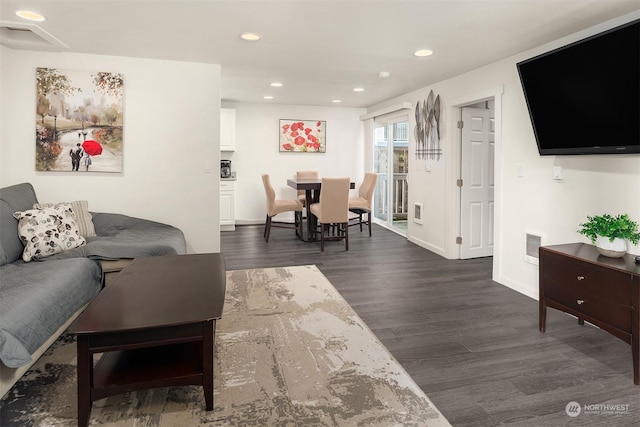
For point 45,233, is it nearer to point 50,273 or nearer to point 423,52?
point 50,273

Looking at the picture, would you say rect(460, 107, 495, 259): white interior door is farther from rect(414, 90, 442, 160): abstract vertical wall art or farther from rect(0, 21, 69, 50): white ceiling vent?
rect(0, 21, 69, 50): white ceiling vent

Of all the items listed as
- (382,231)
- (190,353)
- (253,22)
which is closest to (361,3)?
(253,22)

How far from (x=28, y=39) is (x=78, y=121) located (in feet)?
2.61

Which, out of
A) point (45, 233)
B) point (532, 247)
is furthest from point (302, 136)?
point (45, 233)

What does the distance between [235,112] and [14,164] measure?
12.6 ft

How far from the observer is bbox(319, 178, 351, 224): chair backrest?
523cm

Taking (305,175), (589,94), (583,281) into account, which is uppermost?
(589,94)

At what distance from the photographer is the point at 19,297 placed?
7.10 feet

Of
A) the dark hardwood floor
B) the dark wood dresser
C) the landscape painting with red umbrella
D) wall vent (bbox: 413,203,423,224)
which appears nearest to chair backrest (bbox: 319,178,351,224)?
the dark hardwood floor

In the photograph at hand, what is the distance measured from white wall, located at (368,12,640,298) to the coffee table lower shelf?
3.00m

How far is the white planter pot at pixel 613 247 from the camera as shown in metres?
2.44

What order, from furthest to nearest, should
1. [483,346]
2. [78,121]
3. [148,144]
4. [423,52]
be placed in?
1. [148,144]
2. [78,121]
3. [423,52]
4. [483,346]

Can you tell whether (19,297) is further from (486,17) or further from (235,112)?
(235,112)

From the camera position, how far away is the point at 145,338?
173 cm
